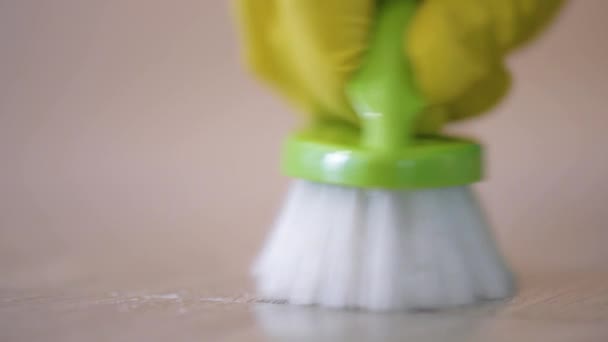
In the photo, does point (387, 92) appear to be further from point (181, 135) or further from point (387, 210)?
point (181, 135)

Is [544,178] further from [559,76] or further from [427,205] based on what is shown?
[427,205]

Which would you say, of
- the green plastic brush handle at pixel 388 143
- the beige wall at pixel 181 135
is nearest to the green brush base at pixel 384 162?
the green plastic brush handle at pixel 388 143

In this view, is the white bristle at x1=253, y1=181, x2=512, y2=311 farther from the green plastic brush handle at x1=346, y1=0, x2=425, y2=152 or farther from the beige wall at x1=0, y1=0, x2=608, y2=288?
the beige wall at x1=0, y1=0, x2=608, y2=288

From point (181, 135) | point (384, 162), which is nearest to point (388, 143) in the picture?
point (384, 162)

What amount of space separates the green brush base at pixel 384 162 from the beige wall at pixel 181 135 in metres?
0.18

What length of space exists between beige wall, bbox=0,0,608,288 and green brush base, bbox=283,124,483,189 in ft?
0.58

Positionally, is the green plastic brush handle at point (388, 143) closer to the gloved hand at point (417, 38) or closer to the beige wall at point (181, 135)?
the gloved hand at point (417, 38)

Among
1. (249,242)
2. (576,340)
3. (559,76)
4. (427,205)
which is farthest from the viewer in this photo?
(559,76)

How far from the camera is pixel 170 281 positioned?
81cm

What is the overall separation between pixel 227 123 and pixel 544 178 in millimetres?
404

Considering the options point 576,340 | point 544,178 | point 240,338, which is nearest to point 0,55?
point 544,178

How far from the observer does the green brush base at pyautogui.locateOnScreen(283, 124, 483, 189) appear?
0.72 meters

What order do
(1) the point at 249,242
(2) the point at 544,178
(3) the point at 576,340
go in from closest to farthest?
(3) the point at 576,340 < (1) the point at 249,242 < (2) the point at 544,178

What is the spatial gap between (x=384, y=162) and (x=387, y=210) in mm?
48
